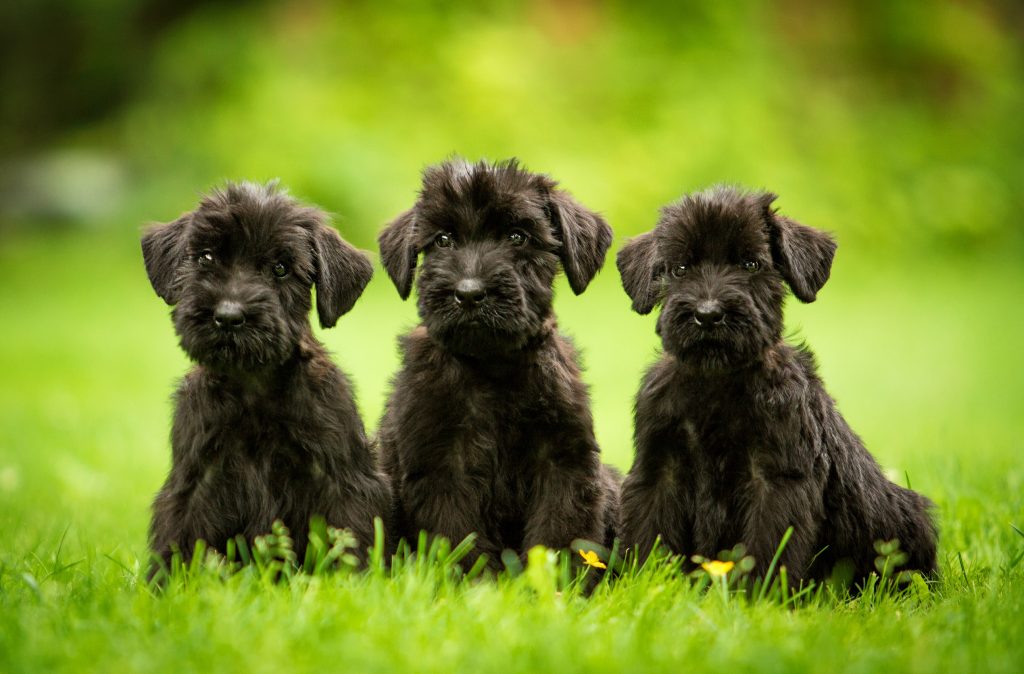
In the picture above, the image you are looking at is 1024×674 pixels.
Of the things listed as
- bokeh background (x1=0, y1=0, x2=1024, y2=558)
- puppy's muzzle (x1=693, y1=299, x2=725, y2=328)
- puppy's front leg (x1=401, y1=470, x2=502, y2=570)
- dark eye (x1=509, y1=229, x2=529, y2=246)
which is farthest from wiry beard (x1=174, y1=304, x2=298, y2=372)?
bokeh background (x1=0, y1=0, x2=1024, y2=558)

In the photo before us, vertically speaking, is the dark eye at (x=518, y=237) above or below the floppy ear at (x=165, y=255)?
above

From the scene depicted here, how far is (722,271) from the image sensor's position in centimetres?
595

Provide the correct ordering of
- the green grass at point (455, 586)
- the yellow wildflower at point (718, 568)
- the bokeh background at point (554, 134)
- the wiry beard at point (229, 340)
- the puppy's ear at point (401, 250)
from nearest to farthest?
the green grass at point (455, 586) → the yellow wildflower at point (718, 568) → the wiry beard at point (229, 340) → the puppy's ear at point (401, 250) → the bokeh background at point (554, 134)

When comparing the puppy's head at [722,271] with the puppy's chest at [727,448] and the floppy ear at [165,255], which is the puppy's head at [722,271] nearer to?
the puppy's chest at [727,448]

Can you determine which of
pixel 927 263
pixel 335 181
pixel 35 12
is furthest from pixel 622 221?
pixel 35 12

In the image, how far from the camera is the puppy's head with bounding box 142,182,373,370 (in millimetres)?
5539

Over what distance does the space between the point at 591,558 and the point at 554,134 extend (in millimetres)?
16120

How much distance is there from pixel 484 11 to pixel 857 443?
18486 millimetres

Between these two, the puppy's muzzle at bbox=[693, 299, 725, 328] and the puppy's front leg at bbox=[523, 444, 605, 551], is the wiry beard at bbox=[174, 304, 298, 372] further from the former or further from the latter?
the puppy's muzzle at bbox=[693, 299, 725, 328]

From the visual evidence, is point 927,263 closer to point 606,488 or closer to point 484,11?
point 484,11

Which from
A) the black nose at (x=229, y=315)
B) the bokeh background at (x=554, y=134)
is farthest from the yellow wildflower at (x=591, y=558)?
the bokeh background at (x=554, y=134)

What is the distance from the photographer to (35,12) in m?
26.1

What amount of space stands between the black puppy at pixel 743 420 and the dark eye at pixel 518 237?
1.95 ft

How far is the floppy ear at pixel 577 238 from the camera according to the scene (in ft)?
20.6
